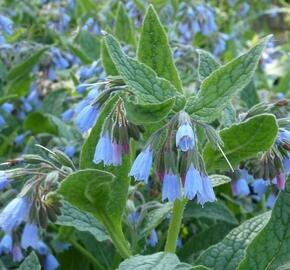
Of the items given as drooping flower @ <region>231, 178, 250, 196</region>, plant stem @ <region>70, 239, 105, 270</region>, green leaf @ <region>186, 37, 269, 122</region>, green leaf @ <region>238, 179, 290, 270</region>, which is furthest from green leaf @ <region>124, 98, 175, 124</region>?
plant stem @ <region>70, 239, 105, 270</region>

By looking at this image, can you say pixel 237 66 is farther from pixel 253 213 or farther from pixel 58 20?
pixel 58 20

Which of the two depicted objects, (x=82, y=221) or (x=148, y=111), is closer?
(x=148, y=111)

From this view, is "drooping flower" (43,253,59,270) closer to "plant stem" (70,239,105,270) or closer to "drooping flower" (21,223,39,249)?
"plant stem" (70,239,105,270)

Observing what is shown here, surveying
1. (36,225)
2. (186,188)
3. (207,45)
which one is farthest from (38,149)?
(207,45)

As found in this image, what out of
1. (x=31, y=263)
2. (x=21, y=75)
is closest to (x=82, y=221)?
(x=31, y=263)

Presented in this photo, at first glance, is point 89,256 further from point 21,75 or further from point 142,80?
point 21,75

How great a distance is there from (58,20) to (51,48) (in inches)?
25.0

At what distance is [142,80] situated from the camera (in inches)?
55.8

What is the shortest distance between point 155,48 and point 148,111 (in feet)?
0.90

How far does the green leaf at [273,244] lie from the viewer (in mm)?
1546

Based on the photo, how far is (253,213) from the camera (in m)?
2.64

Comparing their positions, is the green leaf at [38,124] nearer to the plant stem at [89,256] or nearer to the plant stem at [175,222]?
the plant stem at [89,256]

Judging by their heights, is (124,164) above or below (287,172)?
above

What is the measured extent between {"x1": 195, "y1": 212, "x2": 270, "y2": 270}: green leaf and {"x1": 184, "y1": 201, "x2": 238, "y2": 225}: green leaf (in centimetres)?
50
